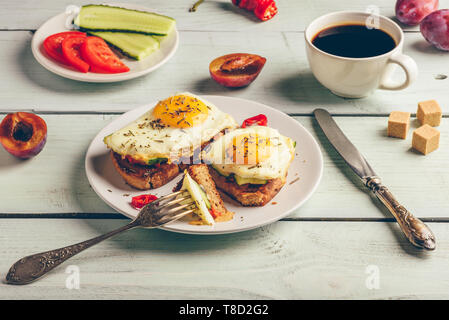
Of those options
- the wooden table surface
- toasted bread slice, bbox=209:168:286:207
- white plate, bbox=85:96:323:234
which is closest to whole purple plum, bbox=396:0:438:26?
the wooden table surface

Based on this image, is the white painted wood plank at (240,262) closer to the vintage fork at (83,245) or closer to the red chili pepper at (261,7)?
the vintage fork at (83,245)

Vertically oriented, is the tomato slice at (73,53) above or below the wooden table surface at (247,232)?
above

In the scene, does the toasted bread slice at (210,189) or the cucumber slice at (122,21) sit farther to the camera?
the cucumber slice at (122,21)

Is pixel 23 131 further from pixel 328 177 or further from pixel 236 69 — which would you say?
pixel 328 177

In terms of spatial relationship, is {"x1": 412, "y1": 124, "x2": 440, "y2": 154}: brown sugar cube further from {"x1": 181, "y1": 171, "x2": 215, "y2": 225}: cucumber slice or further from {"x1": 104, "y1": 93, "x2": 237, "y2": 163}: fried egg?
{"x1": 181, "y1": 171, "x2": 215, "y2": 225}: cucumber slice

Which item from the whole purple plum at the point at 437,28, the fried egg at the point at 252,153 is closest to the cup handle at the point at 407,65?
the whole purple plum at the point at 437,28
